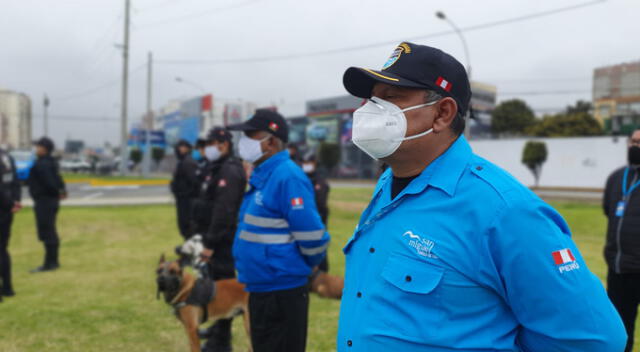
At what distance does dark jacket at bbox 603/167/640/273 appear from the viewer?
12.2ft

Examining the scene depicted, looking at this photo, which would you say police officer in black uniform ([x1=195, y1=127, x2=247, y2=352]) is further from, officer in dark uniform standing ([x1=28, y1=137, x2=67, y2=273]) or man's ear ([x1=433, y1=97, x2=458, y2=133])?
officer in dark uniform standing ([x1=28, y1=137, x2=67, y2=273])

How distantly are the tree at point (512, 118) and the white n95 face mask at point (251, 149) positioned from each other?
60.8 metres

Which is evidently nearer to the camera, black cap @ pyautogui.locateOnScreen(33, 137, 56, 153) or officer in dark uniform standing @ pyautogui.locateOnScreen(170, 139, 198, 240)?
black cap @ pyautogui.locateOnScreen(33, 137, 56, 153)

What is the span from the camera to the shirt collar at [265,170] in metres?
3.34

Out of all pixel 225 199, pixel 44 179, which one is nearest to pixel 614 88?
pixel 44 179

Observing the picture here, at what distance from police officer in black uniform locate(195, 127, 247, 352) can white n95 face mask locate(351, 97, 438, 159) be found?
3.07m

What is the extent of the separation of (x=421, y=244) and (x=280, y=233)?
1.96 m

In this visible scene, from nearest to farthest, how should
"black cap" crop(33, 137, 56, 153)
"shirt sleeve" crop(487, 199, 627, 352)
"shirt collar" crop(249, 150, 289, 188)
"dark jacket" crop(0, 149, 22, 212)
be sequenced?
"shirt sleeve" crop(487, 199, 627, 352) → "shirt collar" crop(249, 150, 289, 188) → "dark jacket" crop(0, 149, 22, 212) → "black cap" crop(33, 137, 56, 153)

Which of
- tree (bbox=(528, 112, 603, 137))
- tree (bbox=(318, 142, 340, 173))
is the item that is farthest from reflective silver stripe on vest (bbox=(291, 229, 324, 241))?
tree (bbox=(528, 112, 603, 137))

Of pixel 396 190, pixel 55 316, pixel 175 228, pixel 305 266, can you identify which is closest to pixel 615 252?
pixel 305 266

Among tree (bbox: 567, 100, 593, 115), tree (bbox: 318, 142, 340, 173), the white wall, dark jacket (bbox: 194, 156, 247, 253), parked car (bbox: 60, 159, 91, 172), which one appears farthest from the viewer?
tree (bbox: 567, 100, 593, 115)

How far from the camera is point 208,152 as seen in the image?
6461 mm

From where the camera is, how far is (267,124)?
3576 millimetres

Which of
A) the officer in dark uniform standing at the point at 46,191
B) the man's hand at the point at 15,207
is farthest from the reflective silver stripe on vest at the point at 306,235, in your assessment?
the officer in dark uniform standing at the point at 46,191
